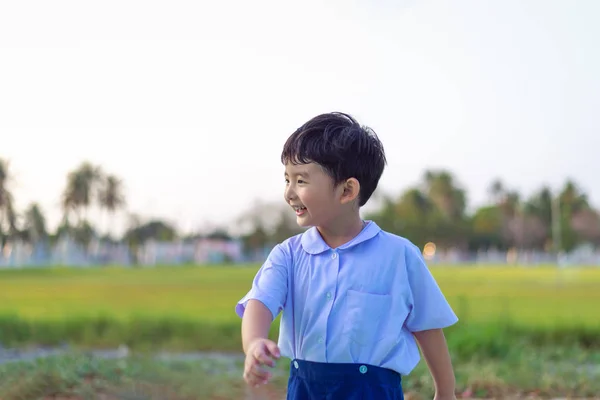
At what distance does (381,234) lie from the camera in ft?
7.45

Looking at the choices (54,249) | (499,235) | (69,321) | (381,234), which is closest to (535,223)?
(499,235)

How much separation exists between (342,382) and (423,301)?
0.33 meters

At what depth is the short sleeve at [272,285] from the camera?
2139 millimetres

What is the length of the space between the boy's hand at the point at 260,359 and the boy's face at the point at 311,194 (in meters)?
0.43

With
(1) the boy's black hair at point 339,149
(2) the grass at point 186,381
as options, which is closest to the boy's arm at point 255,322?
(1) the boy's black hair at point 339,149

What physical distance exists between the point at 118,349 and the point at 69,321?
1213 mm

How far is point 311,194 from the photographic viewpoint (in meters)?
2.15

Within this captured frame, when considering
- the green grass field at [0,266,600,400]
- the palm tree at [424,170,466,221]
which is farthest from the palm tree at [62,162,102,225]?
the palm tree at [424,170,466,221]

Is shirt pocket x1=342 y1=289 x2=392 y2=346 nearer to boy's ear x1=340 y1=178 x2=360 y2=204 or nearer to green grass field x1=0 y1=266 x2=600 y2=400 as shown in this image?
boy's ear x1=340 y1=178 x2=360 y2=204

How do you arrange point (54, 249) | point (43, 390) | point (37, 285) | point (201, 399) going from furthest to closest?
point (54, 249) → point (37, 285) → point (43, 390) → point (201, 399)

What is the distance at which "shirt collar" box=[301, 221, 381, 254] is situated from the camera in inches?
87.7

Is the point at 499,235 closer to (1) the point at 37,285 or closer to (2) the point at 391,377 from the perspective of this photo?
(1) the point at 37,285

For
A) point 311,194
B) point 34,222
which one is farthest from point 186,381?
point 34,222

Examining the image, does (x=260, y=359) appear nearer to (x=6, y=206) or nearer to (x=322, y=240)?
(x=322, y=240)
